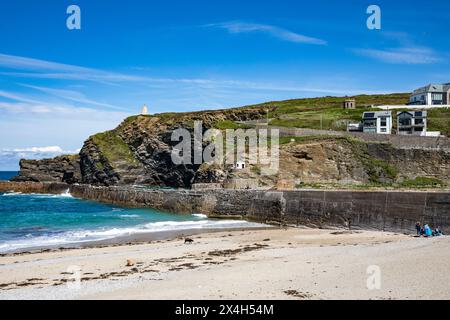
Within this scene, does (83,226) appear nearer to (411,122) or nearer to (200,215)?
(200,215)

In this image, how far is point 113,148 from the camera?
235 ft

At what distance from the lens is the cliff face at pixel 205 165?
42.5 meters

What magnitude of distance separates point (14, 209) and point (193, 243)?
30062 millimetres

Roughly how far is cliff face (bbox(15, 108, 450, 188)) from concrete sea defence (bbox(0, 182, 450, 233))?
592 centimetres

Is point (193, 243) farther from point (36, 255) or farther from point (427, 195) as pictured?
point (427, 195)

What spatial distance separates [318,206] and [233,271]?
15.6m

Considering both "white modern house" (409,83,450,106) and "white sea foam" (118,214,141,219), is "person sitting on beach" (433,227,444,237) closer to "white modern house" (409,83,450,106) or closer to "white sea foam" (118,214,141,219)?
"white sea foam" (118,214,141,219)

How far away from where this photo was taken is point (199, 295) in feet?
33.8

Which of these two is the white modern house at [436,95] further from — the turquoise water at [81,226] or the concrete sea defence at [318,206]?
the turquoise water at [81,226]

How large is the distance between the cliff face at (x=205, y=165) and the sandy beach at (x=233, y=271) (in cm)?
2185

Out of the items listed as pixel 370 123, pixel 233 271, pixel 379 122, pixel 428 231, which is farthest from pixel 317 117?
pixel 233 271

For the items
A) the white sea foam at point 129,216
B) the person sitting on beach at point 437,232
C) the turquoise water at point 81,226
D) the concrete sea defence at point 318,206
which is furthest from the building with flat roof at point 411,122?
the person sitting on beach at point 437,232
